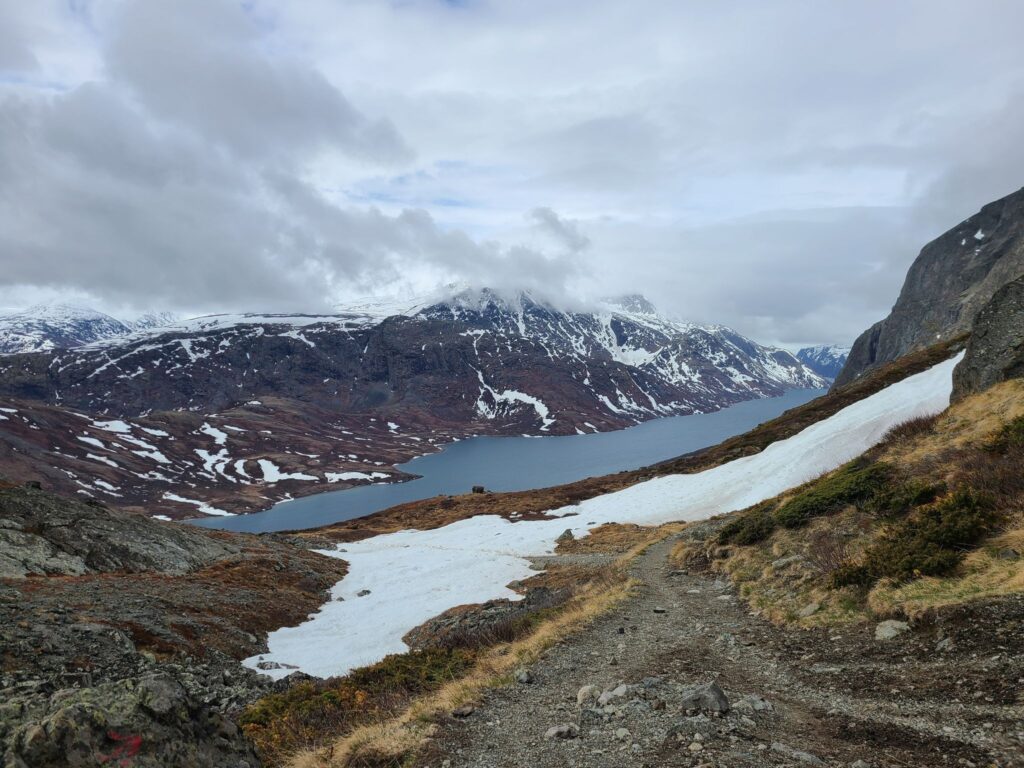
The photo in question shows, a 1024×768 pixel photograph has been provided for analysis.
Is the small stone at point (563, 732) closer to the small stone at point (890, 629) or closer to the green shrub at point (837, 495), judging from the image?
the small stone at point (890, 629)

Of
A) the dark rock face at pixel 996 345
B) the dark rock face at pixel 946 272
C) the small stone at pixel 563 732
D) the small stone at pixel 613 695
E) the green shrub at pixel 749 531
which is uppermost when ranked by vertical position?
the dark rock face at pixel 946 272

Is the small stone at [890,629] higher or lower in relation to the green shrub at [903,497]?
lower

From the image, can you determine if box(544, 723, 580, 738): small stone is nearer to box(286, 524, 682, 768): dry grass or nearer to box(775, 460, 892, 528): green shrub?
box(286, 524, 682, 768): dry grass

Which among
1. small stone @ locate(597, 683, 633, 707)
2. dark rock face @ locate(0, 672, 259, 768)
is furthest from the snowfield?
dark rock face @ locate(0, 672, 259, 768)

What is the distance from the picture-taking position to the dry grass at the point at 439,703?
23.3 feet

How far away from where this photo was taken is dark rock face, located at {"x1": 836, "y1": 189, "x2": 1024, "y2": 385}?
504ft

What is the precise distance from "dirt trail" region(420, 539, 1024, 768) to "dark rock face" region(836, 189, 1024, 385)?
154 meters

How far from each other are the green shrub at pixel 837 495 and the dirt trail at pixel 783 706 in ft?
26.7

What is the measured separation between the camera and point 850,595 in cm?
1166

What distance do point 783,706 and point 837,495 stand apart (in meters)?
12.9

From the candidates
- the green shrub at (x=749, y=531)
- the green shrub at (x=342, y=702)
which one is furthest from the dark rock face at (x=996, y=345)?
the green shrub at (x=342, y=702)

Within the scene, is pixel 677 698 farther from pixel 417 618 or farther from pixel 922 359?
pixel 922 359

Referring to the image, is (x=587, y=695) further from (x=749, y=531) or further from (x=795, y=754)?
(x=749, y=531)

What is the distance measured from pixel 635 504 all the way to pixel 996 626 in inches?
1972
